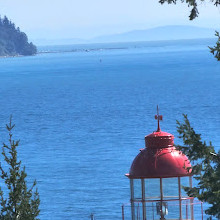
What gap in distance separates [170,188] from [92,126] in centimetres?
5913

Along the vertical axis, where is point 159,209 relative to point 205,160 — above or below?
below

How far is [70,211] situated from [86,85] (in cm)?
9320

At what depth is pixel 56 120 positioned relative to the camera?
7656cm

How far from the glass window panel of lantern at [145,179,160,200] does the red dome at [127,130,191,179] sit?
140 millimetres

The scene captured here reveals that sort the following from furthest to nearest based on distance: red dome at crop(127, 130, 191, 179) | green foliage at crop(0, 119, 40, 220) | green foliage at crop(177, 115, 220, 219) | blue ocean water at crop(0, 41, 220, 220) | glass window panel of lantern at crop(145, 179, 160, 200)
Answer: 1. blue ocean water at crop(0, 41, 220, 220)
2. green foliage at crop(0, 119, 40, 220)
3. glass window panel of lantern at crop(145, 179, 160, 200)
4. red dome at crop(127, 130, 191, 179)
5. green foliage at crop(177, 115, 220, 219)

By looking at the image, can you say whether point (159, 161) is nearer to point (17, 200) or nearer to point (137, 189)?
point (137, 189)

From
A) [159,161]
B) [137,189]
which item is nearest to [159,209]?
[137,189]

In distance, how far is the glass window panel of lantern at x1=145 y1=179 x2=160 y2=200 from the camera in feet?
35.3

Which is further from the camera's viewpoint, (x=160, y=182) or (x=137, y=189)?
(x=137, y=189)

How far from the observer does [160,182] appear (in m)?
10.7

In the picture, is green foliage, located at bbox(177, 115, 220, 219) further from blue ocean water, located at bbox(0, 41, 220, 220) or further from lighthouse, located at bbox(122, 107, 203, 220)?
blue ocean water, located at bbox(0, 41, 220, 220)

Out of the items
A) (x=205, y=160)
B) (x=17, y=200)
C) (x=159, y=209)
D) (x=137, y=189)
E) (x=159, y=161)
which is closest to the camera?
(x=205, y=160)

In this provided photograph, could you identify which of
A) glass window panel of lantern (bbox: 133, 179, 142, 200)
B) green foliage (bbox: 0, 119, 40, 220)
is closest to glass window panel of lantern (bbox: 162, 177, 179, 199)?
glass window panel of lantern (bbox: 133, 179, 142, 200)

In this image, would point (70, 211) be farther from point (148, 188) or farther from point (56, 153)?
point (148, 188)
